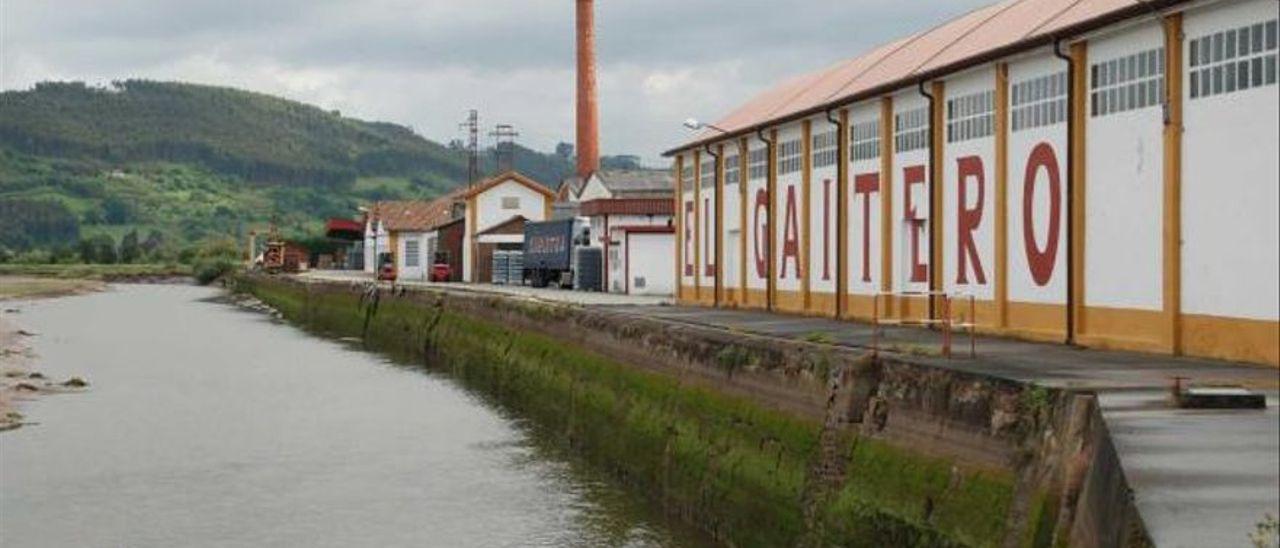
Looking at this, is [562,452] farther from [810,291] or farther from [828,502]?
[828,502]

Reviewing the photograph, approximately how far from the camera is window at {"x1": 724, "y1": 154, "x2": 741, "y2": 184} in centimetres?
4012

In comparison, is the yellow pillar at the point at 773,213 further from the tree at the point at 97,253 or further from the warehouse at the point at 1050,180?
Answer: the tree at the point at 97,253

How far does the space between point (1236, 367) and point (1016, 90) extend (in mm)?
8308

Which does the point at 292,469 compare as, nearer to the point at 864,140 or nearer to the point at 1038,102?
the point at 864,140

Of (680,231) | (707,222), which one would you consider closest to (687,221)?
(680,231)

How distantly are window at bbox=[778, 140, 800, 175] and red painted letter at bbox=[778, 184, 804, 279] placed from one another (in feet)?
1.53

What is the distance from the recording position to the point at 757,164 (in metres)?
38.4

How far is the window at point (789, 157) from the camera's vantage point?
3516 centimetres

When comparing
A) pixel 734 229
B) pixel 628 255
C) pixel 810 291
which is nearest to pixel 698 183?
pixel 734 229

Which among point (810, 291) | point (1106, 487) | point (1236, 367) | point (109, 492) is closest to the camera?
point (1106, 487)

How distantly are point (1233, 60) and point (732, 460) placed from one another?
797 cm

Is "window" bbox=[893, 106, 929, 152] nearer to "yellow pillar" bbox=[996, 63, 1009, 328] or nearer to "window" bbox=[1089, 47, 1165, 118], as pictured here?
"yellow pillar" bbox=[996, 63, 1009, 328]

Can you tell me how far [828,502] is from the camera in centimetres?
1714

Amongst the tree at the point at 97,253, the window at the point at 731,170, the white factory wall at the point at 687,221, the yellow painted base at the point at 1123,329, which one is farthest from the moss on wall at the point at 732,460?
the tree at the point at 97,253
